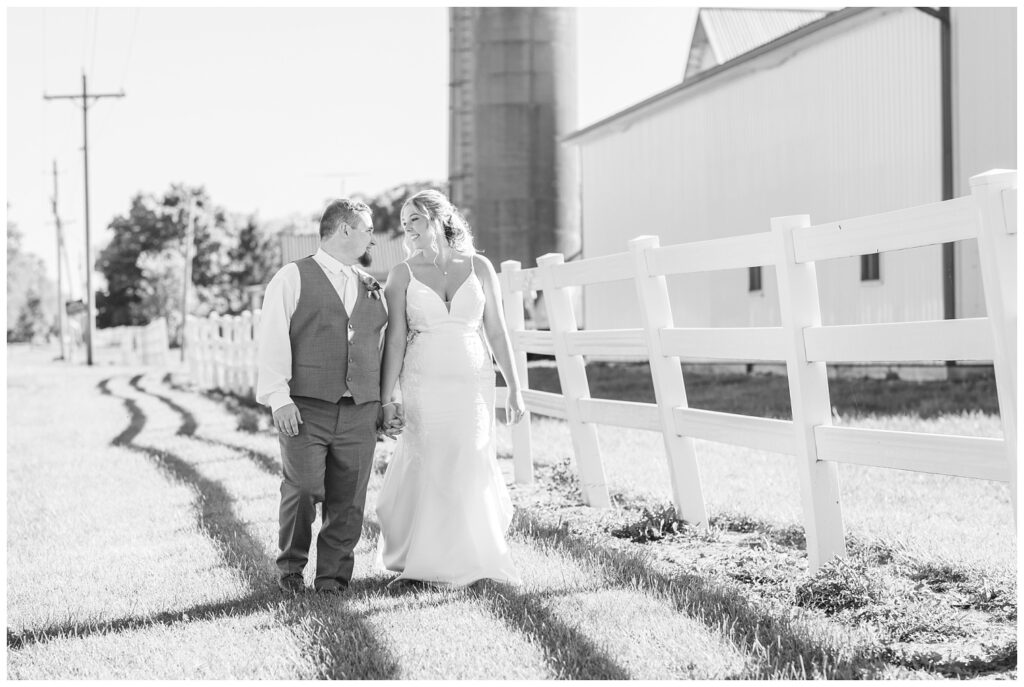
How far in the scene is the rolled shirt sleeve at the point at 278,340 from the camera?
5148 millimetres

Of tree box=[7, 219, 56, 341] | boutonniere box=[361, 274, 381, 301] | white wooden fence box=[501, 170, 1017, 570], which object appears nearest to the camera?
white wooden fence box=[501, 170, 1017, 570]

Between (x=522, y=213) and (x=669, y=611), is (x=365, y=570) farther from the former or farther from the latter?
(x=522, y=213)

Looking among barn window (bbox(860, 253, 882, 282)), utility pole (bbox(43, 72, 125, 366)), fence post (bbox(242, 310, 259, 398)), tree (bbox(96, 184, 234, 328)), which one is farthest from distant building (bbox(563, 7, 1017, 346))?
tree (bbox(96, 184, 234, 328))

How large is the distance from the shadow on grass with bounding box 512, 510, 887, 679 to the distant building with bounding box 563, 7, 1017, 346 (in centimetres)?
1223

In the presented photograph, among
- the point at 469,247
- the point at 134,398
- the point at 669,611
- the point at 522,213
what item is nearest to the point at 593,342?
the point at 469,247

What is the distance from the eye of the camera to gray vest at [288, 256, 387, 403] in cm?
521

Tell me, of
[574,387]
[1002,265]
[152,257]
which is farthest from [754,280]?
[152,257]

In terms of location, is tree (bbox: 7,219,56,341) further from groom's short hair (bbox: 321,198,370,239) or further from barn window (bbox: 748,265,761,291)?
groom's short hair (bbox: 321,198,370,239)

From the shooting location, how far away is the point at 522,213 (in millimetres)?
28375

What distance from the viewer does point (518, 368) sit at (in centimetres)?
866

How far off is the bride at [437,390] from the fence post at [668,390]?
46.5 inches

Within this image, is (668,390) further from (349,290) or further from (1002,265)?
(1002,265)

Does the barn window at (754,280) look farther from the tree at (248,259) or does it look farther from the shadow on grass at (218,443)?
the tree at (248,259)

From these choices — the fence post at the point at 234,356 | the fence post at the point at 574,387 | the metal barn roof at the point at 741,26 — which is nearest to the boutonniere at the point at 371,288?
the fence post at the point at 574,387
